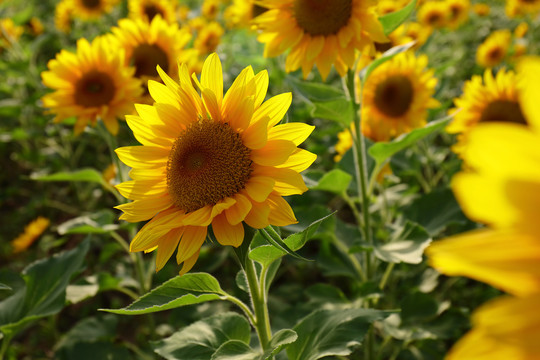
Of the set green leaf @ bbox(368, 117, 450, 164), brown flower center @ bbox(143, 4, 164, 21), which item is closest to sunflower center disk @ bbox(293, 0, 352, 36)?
green leaf @ bbox(368, 117, 450, 164)

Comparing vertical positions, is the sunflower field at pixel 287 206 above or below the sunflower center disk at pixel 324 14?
below

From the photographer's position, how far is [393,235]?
229cm

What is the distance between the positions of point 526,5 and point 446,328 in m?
5.06

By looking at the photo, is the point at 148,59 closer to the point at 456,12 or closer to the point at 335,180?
the point at 335,180

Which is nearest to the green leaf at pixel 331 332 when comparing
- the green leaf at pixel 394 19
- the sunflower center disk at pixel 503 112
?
the green leaf at pixel 394 19

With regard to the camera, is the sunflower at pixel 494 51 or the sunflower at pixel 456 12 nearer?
the sunflower at pixel 494 51

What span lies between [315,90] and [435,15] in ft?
15.6

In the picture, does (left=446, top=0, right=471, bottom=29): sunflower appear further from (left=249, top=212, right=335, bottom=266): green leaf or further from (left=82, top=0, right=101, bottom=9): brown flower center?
(left=249, top=212, right=335, bottom=266): green leaf

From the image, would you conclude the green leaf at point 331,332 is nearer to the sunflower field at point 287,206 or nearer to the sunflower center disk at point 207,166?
the sunflower field at point 287,206

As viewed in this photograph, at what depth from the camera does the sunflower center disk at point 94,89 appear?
262 cm

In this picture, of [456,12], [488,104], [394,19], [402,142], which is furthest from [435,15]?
[402,142]

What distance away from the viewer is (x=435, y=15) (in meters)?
6.01

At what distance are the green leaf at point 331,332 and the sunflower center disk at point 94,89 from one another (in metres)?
1.79

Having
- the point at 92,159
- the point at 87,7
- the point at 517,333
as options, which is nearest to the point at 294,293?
the point at 517,333
